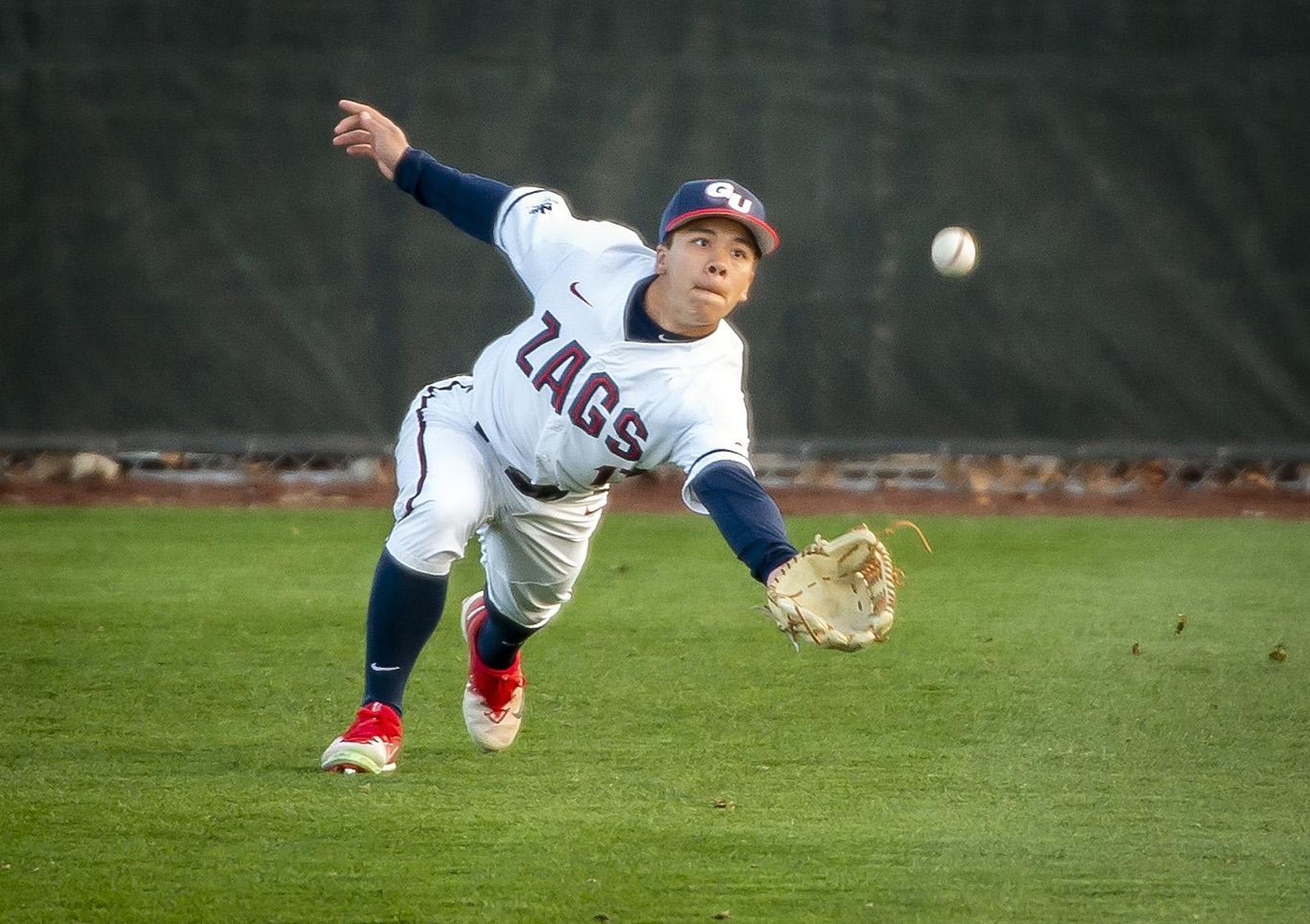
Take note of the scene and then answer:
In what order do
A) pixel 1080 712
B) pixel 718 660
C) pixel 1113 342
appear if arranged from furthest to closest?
1. pixel 1113 342
2. pixel 718 660
3. pixel 1080 712

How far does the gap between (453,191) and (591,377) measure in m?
0.93

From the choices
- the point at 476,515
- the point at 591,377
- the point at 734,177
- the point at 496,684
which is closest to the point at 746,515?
the point at 591,377

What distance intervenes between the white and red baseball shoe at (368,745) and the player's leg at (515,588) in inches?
10.5

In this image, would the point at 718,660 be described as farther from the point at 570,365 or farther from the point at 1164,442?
the point at 1164,442

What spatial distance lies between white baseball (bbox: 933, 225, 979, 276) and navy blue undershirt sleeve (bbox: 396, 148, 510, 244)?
13.2ft

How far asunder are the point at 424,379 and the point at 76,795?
5.24 m

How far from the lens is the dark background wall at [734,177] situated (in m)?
8.87

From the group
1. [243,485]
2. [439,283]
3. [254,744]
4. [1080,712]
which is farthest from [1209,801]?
[243,485]

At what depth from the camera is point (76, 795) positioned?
3.83 meters

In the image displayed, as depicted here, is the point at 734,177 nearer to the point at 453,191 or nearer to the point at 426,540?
the point at 453,191

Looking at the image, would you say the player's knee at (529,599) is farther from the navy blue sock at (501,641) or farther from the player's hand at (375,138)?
the player's hand at (375,138)

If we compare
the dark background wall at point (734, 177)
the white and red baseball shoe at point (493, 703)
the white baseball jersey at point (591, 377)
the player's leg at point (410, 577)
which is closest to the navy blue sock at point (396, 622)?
the player's leg at point (410, 577)

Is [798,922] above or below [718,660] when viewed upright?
above

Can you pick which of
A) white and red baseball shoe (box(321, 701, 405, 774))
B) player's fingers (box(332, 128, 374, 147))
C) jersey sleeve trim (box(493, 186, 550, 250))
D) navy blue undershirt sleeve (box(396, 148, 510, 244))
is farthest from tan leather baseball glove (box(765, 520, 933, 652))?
player's fingers (box(332, 128, 374, 147))
